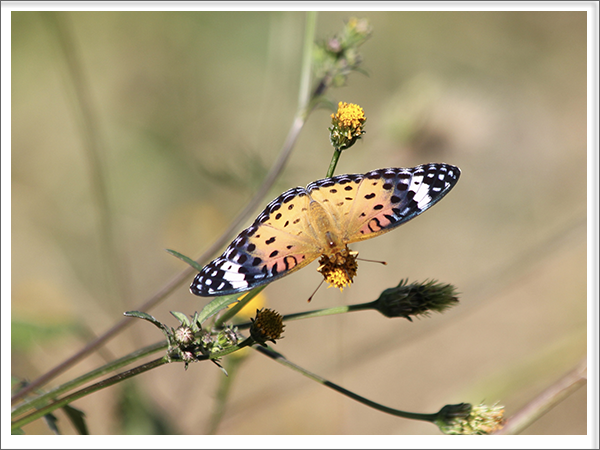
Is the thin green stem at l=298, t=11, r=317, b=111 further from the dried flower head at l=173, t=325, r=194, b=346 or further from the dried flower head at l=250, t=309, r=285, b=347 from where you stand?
the dried flower head at l=173, t=325, r=194, b=346

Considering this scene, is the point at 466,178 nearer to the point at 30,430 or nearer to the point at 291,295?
the point at 291,295

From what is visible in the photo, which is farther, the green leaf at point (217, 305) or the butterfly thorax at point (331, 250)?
the butterfly thorax at point (331, 250)

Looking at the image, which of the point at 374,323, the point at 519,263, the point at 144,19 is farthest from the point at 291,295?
the point at 144,19

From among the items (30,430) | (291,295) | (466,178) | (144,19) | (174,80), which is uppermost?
(144,19)

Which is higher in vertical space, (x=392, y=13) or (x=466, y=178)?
(x=392, y=13)

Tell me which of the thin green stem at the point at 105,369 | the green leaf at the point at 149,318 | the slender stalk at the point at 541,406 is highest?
the green leaf at the point at 149,318

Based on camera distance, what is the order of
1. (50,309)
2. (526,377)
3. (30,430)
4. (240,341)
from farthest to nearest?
(50,309)
(30,430)
(526,377)
(240,341)

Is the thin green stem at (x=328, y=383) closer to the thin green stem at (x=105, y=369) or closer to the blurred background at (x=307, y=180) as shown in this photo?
the thin green stem at (x=105, y=369)

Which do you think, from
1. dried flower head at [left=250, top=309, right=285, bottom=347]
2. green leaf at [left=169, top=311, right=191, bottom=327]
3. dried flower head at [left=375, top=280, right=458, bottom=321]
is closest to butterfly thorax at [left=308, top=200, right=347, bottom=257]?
dried flower head at [left=375, top=280, right=458, bottom=321]

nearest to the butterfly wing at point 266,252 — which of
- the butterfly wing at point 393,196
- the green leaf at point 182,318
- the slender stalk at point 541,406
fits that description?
the green leaf at point 182,318
